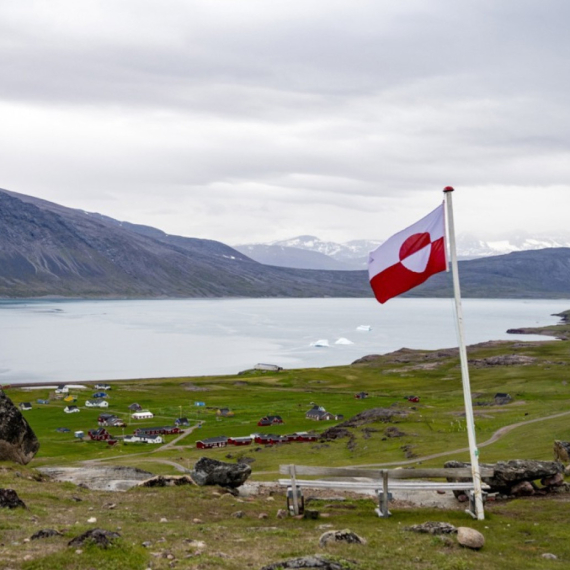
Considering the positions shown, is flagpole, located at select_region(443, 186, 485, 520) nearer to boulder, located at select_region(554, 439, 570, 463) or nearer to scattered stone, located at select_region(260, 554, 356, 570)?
scattered stone, located at select_region(260, 554, 356, 570)

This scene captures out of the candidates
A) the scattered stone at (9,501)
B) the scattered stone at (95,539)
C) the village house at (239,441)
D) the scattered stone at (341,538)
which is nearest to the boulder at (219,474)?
the scattered stone at (9,501)

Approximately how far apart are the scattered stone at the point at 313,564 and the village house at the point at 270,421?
86102 millimetres

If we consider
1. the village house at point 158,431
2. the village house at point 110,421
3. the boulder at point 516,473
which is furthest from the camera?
the village house at point 110,421

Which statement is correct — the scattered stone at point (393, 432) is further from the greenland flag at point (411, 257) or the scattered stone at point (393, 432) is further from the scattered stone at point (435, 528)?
the scattered stone at point (435, 528)

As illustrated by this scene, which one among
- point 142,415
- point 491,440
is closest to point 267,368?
point 142,415

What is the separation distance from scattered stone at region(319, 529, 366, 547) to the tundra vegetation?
28 centimetres

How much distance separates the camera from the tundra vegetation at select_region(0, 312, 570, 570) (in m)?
16.7

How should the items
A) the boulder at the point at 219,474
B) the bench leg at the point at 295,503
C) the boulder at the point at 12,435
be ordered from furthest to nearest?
the boulder at the point at 12,435
the boulder at the point at 219,474
the bench leg at the point at 295,503

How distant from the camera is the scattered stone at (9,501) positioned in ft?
73.2

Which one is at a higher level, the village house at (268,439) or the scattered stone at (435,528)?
the scattered stone at (435,528)

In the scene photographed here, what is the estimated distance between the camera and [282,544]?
58.9ft

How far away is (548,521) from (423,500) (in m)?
5.63

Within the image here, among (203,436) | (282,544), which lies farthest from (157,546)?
(203,436)

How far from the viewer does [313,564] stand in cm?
1462
